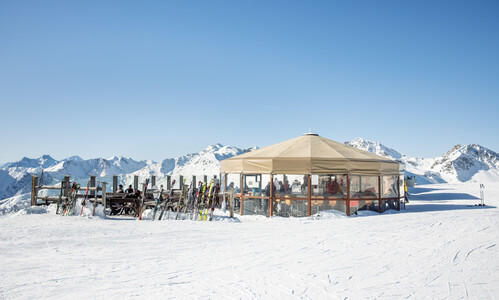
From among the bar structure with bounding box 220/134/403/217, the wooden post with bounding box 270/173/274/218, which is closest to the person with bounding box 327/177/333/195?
the bar structure with bounding box 220/134/403/217

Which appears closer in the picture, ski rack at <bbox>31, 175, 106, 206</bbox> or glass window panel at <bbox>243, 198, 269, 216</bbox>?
ski rack at <bbox>31, 175, 106, 206</bbox>

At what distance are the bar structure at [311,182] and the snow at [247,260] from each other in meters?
3.04

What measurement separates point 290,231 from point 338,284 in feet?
16.1

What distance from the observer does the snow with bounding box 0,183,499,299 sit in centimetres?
499

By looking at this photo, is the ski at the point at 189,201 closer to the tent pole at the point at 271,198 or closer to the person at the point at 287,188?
the tent pole at the point at 271,198

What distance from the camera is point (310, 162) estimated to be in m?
14.1

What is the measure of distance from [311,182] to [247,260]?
7.80 m

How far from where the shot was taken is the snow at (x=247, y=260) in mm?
4988

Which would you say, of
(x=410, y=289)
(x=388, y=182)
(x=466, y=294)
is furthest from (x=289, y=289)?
(x=388, y=182)

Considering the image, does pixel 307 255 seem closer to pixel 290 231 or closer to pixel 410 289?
pixel 410 289

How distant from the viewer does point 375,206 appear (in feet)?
50.0

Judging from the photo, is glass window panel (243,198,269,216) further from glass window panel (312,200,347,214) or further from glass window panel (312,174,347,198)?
glass window panel (312,174,347,198)

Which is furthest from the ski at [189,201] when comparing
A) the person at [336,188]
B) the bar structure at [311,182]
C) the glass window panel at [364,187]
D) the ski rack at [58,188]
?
the glass window panel at [364,187]

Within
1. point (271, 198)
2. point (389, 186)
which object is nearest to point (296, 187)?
point (271, 198)
